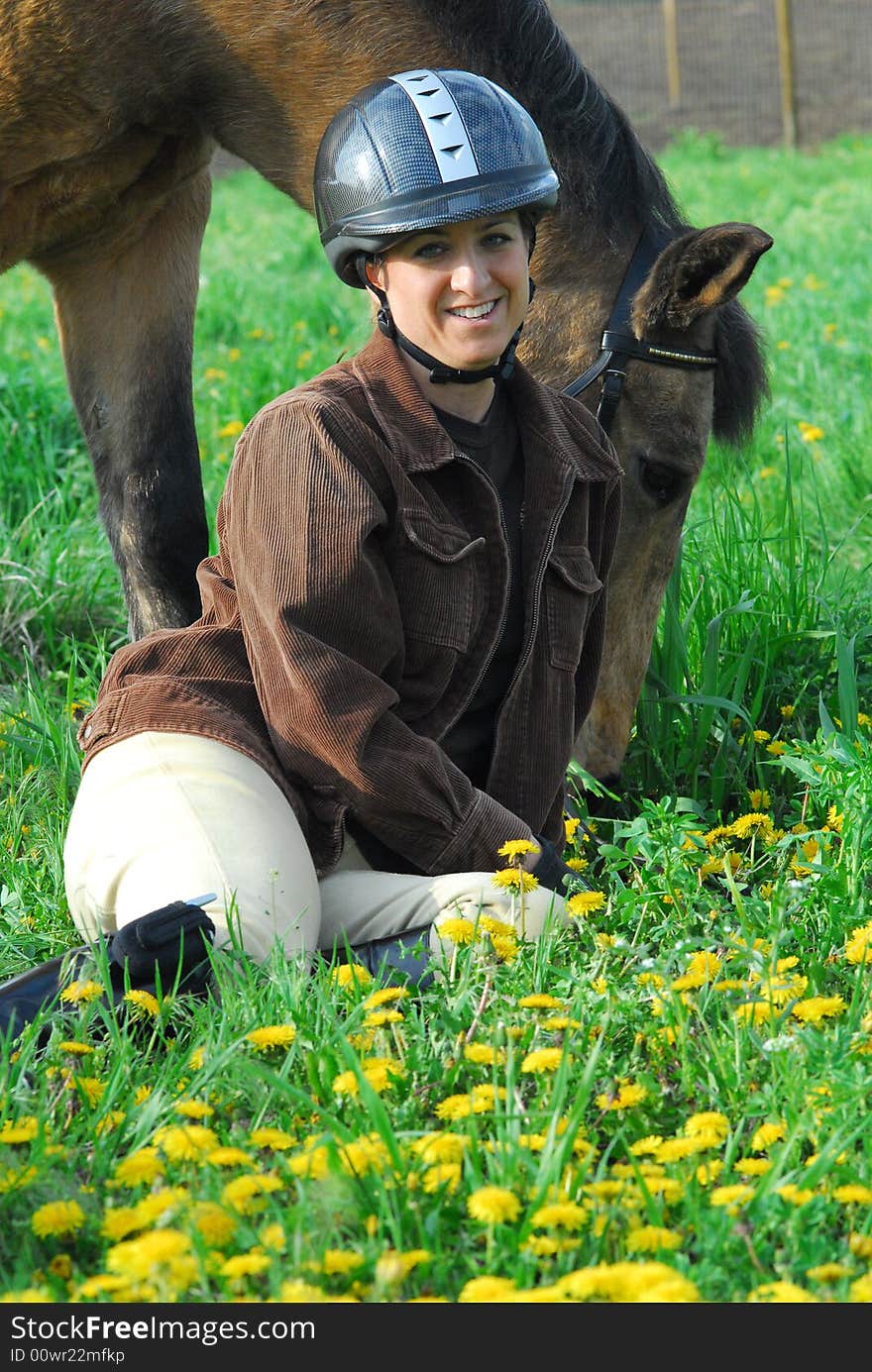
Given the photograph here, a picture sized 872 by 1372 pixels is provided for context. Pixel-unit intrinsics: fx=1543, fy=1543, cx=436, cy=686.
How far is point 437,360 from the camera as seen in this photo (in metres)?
2.66

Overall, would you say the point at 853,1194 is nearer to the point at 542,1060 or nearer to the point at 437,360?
the point at 542,1060

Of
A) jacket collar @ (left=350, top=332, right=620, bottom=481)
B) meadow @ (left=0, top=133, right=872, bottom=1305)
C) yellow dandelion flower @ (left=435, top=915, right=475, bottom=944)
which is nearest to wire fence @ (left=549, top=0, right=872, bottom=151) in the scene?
meadow @ (left=0, top=133, right=872, bottom=1305)

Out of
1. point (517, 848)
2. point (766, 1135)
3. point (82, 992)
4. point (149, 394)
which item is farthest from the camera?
point (149, 394)

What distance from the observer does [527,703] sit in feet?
9.23

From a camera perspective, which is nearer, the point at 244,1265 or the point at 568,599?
the point at 244,1265

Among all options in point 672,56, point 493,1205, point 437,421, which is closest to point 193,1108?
point 493,1205

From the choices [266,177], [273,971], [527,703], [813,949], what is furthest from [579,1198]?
[266,177]

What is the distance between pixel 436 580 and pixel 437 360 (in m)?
0.38

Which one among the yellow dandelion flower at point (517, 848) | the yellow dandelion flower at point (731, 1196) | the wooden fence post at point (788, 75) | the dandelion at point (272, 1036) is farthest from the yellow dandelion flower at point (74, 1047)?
the wooden fence post at point (788, 75)

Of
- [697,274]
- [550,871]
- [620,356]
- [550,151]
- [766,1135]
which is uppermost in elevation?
[550,151]

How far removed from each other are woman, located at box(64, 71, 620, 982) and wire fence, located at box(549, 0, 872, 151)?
55.9ft

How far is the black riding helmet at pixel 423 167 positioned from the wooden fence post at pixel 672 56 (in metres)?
19.1

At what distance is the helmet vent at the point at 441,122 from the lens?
2.61 m

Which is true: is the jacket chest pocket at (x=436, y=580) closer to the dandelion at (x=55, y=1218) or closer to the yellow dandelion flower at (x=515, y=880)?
the yellow dandelion flower at (x=515, y=880)
